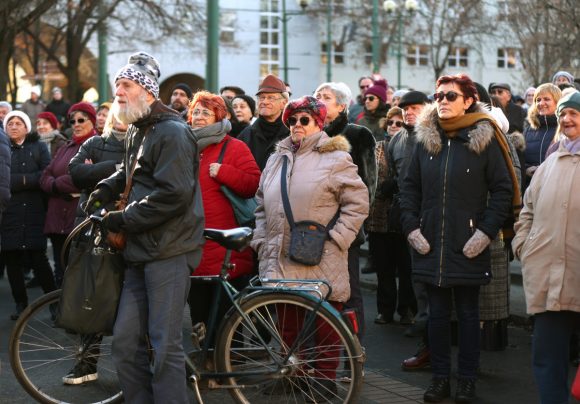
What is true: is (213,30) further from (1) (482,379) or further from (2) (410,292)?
(1) (482,379)

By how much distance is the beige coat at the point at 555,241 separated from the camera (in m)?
5.88

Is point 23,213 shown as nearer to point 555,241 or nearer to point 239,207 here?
point 239,207

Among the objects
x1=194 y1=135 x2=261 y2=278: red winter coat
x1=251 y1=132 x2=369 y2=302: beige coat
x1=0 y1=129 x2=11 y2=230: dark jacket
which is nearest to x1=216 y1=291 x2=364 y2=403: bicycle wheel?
x1=251 y1=132 x2=369 y2=302: beige coat

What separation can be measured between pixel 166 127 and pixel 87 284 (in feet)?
3.33

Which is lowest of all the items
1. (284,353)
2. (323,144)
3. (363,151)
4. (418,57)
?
(284,353)

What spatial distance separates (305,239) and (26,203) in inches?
186

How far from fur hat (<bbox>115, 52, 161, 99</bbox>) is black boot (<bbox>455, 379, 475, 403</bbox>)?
107 inches

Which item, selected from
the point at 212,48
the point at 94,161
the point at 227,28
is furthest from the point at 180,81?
the point at 94,161

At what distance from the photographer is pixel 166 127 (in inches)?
223

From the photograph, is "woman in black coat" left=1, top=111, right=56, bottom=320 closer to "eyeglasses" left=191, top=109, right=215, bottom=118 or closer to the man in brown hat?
the man in brown hat

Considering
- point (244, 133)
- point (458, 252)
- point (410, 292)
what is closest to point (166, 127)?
point (458, 252)

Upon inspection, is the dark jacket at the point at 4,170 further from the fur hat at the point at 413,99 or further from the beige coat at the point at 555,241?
the beige coat at the point at 555,241

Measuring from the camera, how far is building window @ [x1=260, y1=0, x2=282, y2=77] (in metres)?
62.1

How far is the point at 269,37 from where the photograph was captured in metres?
62.8
